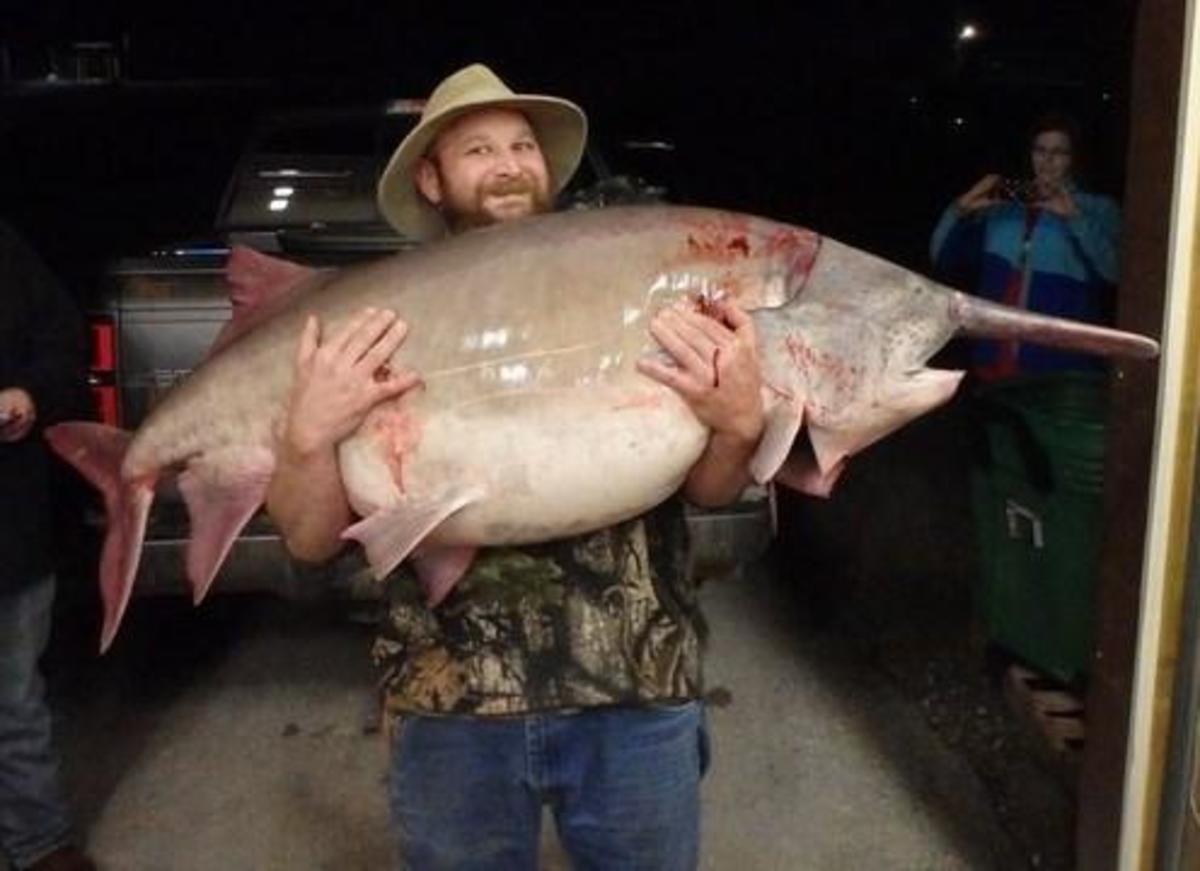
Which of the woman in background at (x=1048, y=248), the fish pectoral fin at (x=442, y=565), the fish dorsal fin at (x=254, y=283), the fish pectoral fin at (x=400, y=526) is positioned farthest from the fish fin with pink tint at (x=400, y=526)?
the woman in background at (x=1048, y=248)

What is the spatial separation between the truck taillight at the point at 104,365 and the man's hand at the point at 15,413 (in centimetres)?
72

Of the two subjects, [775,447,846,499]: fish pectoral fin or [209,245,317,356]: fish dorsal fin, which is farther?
[209,245,317,356]: fish dorsal fin

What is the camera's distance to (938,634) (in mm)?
5102

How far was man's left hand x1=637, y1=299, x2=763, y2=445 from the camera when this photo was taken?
187 cm

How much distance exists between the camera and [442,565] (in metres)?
2.05

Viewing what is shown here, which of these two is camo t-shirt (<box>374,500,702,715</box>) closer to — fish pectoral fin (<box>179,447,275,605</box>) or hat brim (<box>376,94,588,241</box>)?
fish pectoral fin (<box>179,447,275,605</box>)

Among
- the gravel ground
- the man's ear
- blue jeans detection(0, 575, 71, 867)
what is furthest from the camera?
the gravel ground

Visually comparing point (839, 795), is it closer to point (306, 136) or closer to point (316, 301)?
point (316, 301)

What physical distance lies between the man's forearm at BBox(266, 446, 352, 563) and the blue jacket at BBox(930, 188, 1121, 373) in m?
3.41

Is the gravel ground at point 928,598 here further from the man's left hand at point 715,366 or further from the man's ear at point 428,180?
the man's ear at point 428,180

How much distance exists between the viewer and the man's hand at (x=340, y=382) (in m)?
1.90

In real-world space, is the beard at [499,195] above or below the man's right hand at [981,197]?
above

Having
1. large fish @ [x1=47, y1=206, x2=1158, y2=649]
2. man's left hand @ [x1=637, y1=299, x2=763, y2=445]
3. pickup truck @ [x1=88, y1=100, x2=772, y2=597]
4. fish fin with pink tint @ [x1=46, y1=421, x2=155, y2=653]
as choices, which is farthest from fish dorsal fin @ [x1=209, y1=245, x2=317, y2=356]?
pickup truck @ [x1=88, y1=100, x2=772, y2=597]

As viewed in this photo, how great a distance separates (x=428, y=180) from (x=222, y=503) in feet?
1.99
